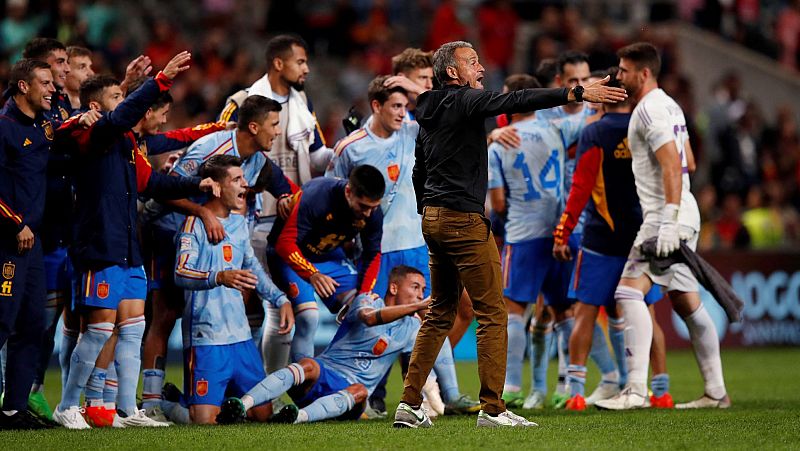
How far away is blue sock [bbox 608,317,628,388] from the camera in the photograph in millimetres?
10188

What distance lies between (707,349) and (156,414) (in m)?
4.31

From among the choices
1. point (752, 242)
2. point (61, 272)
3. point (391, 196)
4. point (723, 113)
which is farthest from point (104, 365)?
point (723, 113)

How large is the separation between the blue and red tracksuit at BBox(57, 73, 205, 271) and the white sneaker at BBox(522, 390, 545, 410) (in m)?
3.42

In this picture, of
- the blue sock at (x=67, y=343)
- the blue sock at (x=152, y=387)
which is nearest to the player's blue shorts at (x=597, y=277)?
the blue sock at (x=152, y=387)

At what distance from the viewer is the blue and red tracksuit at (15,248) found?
7.97 meters

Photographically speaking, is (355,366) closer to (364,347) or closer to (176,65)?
(364,347)

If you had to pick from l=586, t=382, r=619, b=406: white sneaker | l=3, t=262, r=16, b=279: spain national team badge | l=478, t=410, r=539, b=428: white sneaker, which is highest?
l=3, t=262, r=16, b=279: spain national team badge

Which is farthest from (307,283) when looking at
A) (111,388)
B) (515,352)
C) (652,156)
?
(652,156)

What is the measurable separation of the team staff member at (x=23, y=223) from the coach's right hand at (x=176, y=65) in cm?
85

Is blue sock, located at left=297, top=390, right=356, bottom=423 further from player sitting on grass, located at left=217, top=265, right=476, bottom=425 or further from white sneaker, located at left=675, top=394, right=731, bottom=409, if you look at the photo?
white sneaker, located at left=675, top=394, right=731, bottom=409

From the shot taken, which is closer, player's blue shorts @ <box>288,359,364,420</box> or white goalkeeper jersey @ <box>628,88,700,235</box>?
player's blue shorts @ <box>288,359,364,420</box>

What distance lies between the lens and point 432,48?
19.7 meters

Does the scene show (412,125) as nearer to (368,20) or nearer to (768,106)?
(368,20)

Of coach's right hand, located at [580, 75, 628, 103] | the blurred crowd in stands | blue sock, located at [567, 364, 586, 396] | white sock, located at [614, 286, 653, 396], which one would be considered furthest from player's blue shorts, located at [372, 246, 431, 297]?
the blurred crowd in stands
